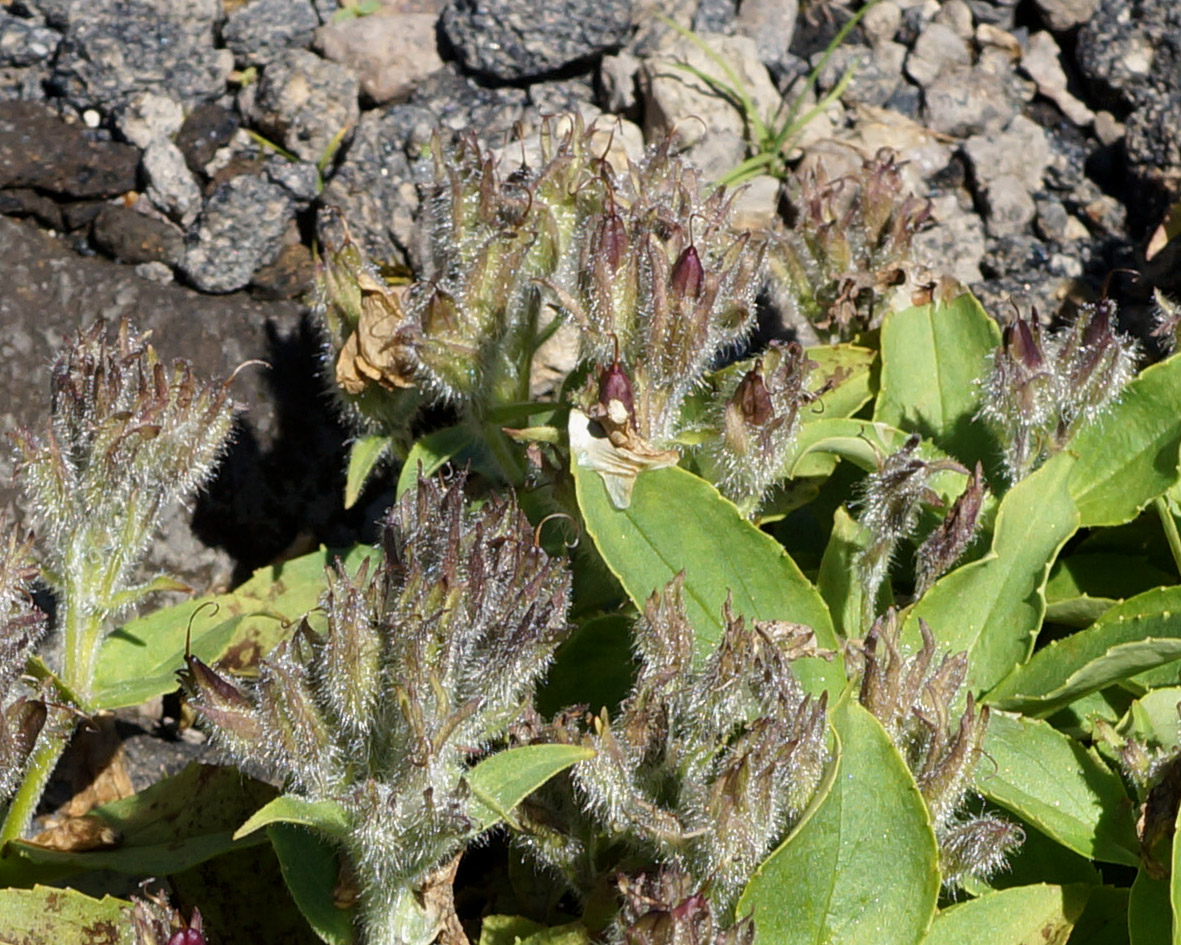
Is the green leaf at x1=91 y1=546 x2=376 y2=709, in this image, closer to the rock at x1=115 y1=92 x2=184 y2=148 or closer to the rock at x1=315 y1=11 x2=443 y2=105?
the rock at x1=115 y1=92 x2=184 y2=148

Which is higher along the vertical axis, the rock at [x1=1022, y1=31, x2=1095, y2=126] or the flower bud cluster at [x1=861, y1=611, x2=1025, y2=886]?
the rock at [x1=1022, y1=31, x2=1095, y2=126]

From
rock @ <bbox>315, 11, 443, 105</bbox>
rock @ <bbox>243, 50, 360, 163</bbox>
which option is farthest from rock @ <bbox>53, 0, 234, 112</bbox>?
rock @ <bbox>315, 11, 443, 105</bbox>

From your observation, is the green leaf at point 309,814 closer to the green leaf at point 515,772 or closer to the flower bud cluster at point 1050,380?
the green leaf at point 515,772

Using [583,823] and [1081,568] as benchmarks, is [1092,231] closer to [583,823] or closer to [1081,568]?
[1081,568]

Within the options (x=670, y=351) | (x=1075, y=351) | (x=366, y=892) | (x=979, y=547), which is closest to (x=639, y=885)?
(x=366, y=892)

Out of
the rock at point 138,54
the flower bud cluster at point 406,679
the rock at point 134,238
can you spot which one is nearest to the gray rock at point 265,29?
the rock at point 138,54

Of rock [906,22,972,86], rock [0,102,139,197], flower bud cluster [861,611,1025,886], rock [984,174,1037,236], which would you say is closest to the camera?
flower bud cluster [861,611,1025,886]

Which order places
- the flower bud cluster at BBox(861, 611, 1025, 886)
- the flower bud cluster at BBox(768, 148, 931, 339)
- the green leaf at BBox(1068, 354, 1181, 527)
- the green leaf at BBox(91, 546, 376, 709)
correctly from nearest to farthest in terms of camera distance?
the flower bud cluster at BBox(861, 611, 1025, 886), the green leaf at BBox(1068, 354, 1181, 527), the green leaf at BBox(91, 546, 376, 709), the flower bud cluster at BBox(768, 148, 931, 339)
